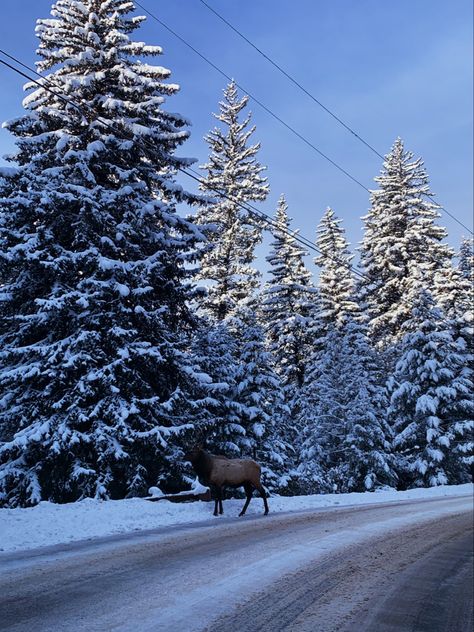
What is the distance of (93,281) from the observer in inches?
465

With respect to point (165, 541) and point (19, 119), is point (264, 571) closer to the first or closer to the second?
point (165, 541)

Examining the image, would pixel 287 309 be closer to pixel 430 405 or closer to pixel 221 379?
pixel 430 405

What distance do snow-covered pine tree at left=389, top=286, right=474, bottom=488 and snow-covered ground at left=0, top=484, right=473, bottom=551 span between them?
14.6 meters

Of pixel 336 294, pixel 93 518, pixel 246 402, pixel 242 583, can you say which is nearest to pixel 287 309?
pixel 336 294

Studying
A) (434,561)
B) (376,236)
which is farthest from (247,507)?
(376,236)

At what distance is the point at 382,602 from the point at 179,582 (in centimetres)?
185

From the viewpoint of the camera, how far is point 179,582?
4551 mm

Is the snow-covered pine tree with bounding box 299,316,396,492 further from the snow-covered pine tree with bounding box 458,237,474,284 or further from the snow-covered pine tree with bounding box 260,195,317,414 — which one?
the snow-covered pine tree with bounding box 458,237,474,284

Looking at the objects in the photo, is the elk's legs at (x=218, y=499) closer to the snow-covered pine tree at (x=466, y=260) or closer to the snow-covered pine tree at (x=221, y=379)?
the snow-covered pine tree at (x=221, y=379)

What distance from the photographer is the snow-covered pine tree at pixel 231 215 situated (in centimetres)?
2719

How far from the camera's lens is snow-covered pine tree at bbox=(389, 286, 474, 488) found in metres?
24.2

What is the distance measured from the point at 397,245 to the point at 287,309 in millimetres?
9032

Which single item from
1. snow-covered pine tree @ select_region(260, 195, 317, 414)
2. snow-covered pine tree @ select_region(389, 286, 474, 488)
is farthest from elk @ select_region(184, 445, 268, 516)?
snow-covered pine tree @ select_region(260, 195, 317, 414)

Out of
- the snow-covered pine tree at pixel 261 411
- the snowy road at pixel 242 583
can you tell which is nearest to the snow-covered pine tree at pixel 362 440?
the snow-covered pine tree at pixel 261 411
